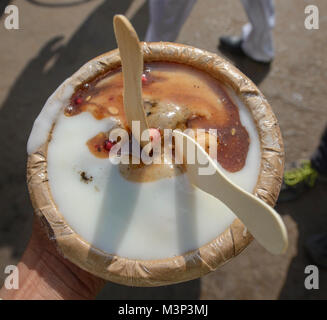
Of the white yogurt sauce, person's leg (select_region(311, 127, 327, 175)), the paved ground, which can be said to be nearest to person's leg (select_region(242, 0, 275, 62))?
the paved ground

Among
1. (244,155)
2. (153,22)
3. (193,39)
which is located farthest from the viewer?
(193,39)

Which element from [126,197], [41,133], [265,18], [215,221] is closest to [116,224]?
[126,197]

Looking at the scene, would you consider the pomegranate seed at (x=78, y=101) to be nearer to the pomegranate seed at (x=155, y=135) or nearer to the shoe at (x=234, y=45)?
the pomegranate seed at (x=155, y=135)

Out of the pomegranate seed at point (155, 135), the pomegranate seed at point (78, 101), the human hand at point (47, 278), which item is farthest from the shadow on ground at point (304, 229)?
the pomegranate seed at point (78, 101)

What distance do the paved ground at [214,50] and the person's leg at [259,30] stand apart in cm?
12

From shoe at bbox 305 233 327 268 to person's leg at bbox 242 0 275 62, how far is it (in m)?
1.63

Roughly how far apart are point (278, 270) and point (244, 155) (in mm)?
1362

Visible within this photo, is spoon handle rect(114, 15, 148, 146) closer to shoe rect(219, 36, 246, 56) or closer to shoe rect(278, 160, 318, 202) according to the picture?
shoe rect(278, 160, 318, 202)

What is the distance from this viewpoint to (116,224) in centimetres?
141

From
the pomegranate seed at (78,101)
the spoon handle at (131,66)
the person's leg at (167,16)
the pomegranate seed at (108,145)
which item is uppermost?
the person's leg at (167,16)

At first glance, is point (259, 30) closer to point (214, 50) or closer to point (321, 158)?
point (214, 50)

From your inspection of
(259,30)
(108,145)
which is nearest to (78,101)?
(108,145)

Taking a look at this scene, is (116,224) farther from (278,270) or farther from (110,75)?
(278,270)

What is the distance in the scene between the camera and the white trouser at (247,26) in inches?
105
